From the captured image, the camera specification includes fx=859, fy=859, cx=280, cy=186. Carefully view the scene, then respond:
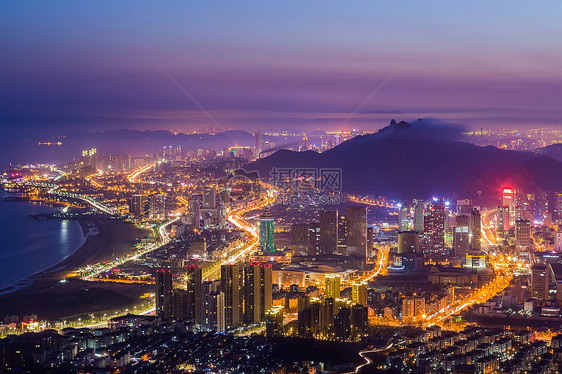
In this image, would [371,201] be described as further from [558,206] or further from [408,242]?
[408,242]

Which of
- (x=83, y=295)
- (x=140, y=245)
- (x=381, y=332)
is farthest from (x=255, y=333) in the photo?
(x=140, y=245)

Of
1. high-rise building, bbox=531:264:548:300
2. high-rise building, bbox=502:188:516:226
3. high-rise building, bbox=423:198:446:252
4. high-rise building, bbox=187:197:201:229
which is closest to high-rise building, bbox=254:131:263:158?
high-rise building, bbox=187:197:201:229

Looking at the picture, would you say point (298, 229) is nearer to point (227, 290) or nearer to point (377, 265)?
point (377, 265)

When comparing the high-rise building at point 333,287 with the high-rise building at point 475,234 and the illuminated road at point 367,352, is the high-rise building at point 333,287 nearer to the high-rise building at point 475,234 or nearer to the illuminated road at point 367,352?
the illuminated road at point 367,352

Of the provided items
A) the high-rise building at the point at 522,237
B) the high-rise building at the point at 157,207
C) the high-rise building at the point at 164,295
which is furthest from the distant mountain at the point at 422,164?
the high-rise building at the point at 164,295

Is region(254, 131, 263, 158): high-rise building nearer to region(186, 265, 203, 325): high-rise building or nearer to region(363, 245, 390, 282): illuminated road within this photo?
region(363, 245, 390, 282): illuminated road

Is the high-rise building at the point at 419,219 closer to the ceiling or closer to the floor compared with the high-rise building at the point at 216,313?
closer to the ceiling
